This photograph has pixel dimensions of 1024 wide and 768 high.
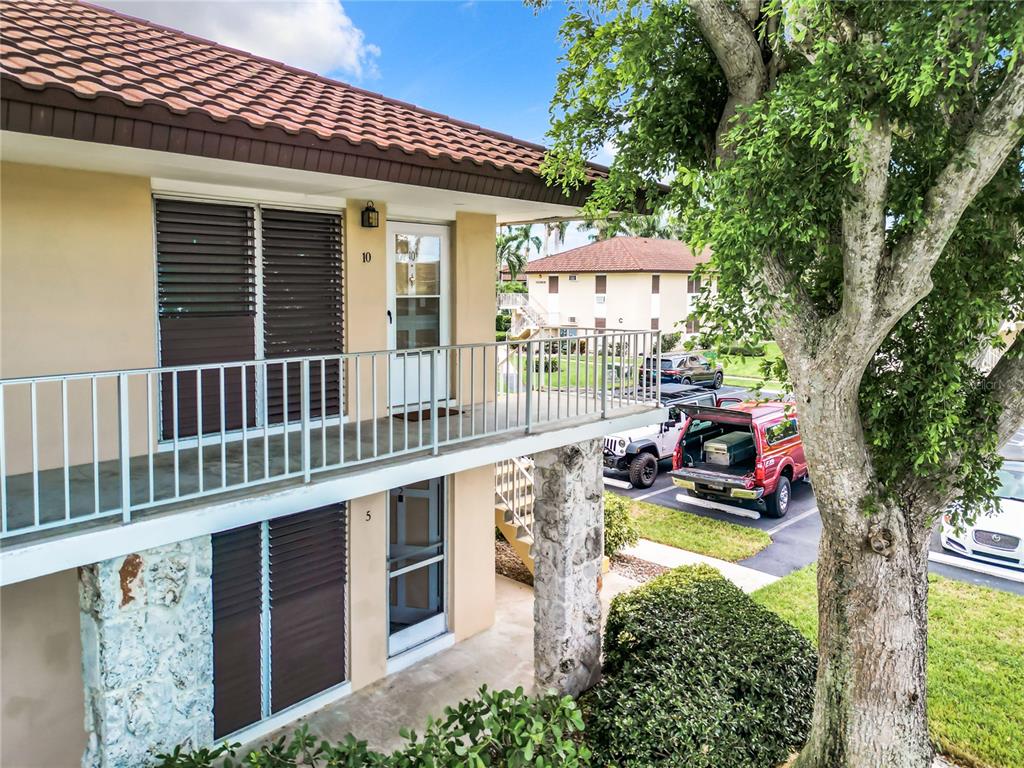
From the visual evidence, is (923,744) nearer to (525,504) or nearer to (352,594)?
(352,594)

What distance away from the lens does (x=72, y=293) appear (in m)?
5.38

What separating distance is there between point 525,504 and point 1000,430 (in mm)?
6859

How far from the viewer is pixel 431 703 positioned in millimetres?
7363

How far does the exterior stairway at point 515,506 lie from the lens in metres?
10.7

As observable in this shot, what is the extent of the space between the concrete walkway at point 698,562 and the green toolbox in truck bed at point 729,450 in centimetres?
304

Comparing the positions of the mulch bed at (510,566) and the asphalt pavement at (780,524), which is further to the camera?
the asphalt pavement at (780,524)

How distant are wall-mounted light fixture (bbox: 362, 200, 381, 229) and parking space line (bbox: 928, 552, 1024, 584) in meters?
9.77

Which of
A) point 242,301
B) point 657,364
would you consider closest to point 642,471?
point 657,364

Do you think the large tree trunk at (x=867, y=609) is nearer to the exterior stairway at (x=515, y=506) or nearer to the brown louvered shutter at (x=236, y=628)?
the brown louvered shutter at (x=236, y=628)

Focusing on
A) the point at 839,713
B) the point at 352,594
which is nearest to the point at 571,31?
the point at 352,594

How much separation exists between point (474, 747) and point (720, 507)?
1111 cm

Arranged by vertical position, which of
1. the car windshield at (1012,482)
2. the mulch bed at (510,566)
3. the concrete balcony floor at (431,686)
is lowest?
the concrete balcony floor at (431,686)

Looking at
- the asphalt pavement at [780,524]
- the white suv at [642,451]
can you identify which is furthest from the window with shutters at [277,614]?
the white suv at [642,451]

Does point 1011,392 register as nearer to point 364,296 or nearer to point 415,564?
point 364,296
